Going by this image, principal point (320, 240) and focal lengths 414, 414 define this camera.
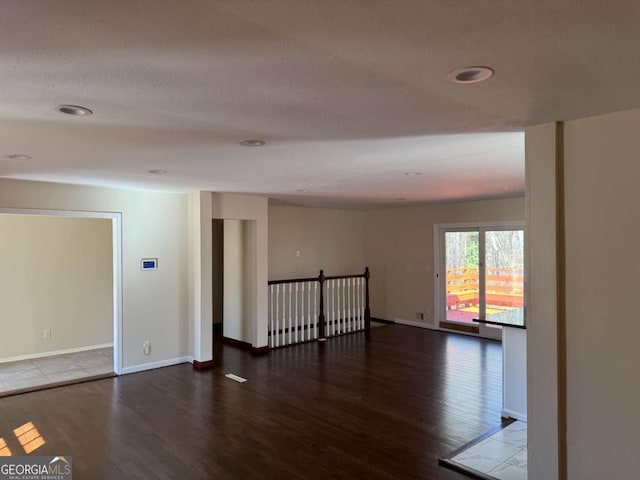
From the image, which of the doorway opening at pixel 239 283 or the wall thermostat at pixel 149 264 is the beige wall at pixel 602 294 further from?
the wall thermostat at pixel 149 264

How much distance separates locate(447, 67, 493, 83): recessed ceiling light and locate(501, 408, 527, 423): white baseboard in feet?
11.1

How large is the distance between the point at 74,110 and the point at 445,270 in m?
6.95

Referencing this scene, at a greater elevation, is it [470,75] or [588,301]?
[470,75]

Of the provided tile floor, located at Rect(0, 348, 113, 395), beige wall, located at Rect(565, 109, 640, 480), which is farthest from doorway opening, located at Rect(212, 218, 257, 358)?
beige wall, located at Rect(565, 109, 640, 480)

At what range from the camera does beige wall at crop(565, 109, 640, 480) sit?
7.26 ft

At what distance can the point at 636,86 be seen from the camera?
1.85 meters

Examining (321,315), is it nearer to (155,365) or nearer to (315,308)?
(315,308)

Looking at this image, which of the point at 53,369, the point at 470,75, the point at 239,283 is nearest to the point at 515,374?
the point at 470,75

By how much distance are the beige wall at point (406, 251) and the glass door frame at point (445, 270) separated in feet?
0.30

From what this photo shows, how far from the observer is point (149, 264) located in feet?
18.4

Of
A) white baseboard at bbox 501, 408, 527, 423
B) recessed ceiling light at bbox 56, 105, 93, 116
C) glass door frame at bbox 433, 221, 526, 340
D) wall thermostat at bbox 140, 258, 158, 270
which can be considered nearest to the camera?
recessed ceiling light at bbox 56, 105, 93, 116

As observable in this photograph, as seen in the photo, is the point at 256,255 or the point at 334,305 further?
the point at 334,305

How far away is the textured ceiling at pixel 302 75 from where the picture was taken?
1.27m

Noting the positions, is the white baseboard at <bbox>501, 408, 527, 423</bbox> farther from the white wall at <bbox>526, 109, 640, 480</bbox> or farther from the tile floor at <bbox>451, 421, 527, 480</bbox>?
the white wall at <bbox>526, 109, 640, 480</bbox>
